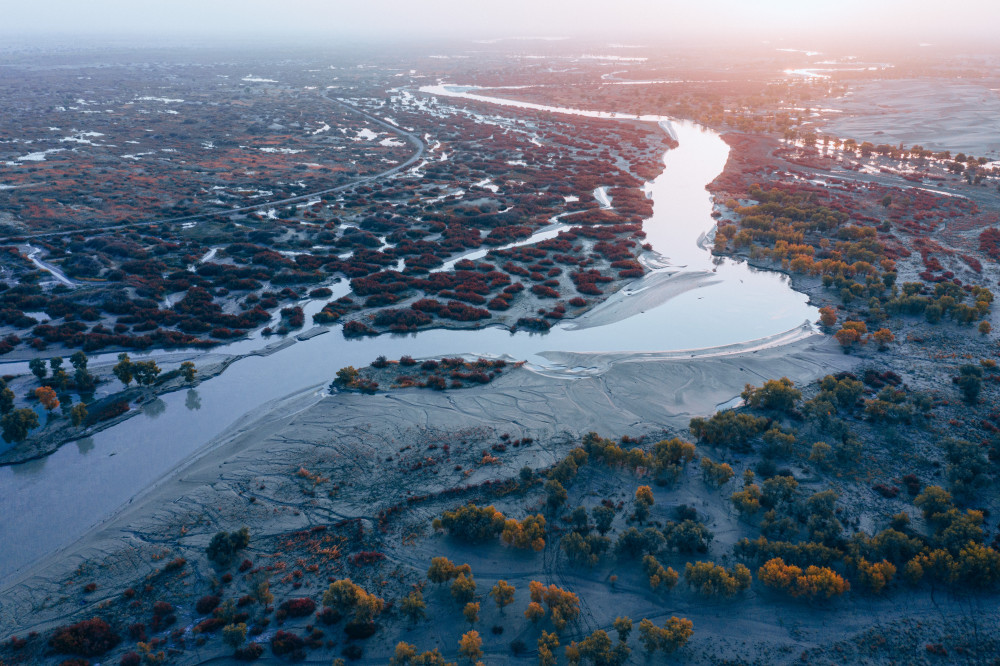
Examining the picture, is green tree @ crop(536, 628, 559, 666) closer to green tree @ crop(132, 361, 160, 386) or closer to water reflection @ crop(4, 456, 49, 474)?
water reflection @ crop(4, 456, 49, 474)

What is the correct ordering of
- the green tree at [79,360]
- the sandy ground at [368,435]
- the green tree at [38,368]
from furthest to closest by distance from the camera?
the green tree at [79,360] < the green tree at [38,368] < the sandy ground at [368,435]

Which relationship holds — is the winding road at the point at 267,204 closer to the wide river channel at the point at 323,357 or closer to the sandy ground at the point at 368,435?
the wide river channel at the point at 323,357

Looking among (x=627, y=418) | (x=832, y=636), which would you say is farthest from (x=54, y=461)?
(x=832, y=636)

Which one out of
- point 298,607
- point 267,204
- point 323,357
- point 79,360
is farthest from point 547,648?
point 267,204

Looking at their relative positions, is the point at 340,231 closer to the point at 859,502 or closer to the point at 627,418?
the point at 627,418

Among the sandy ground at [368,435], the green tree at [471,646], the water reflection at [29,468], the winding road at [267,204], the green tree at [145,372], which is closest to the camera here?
the green tree at [471,646]

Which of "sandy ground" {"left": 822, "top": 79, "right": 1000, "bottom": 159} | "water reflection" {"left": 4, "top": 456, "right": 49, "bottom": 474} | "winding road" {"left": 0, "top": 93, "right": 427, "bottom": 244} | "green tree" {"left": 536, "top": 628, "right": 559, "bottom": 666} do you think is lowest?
"green tree" {"left": 536, "top": 628, "right": 559, "bottom": 666}

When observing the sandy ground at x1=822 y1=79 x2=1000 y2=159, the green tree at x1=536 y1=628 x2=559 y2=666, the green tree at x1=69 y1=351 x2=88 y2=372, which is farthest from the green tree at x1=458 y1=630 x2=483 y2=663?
the sandy ground at x1=822 y1=79 x2=1000 y2=159


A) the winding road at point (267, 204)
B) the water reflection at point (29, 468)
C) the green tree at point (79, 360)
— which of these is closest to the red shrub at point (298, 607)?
the water reflection at point (29, 468)
